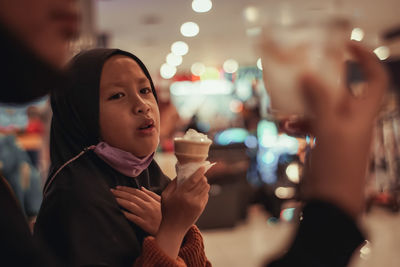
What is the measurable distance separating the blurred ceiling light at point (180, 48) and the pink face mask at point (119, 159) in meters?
9.28

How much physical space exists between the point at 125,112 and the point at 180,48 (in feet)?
33.0

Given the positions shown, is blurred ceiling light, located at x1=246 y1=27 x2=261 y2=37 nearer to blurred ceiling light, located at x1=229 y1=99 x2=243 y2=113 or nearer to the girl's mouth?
the girl's mouth

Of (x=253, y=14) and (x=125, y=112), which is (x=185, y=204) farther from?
(x=253, y=14)

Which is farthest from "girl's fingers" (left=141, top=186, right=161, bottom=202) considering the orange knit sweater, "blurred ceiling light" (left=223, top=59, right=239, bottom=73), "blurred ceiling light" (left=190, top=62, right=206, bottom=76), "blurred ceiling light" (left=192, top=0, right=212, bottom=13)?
"blurred ceiling light" (left=190, top=62, right=206, bottom=76)

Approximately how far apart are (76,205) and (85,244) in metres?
0.10

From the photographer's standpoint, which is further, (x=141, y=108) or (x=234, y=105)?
(x=234, y=105)

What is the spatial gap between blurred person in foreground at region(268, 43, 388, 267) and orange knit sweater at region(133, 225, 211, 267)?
0.37 m

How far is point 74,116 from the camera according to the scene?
1.08 meters

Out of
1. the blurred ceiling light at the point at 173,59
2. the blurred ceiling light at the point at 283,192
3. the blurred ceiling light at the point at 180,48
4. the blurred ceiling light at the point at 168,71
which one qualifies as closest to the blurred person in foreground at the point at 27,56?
the blurred ceiling light at the point at 283,192

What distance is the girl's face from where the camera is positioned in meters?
1.03

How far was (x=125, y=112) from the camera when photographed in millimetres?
1028

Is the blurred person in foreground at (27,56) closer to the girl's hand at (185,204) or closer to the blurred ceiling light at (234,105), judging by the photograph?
the girl's hand at (185,204)

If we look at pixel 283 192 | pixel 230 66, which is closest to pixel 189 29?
pixel 283 192

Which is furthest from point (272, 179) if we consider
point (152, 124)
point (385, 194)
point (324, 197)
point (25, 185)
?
point (324, 197)
